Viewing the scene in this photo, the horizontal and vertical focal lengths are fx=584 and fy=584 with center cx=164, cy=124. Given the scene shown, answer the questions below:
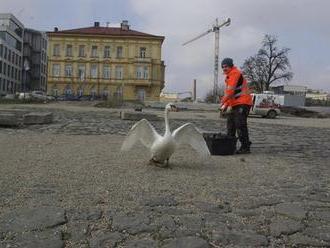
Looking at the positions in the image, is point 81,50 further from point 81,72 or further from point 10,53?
point 10,53

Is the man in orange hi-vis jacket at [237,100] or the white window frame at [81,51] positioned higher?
the white window frame at [81,51]

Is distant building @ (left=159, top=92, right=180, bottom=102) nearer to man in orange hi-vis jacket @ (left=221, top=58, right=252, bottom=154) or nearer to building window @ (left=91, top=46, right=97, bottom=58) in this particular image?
building window @ (left=91, top=46, right=97, bottom=58)

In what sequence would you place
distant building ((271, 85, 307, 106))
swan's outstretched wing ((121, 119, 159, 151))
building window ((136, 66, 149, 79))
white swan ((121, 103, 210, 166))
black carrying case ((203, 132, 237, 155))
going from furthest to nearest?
building window ((136, 66, 149, 79))
distant building ((271, 85, 307, 106))
black carrying case ((203, 132, 237, 155))
swan's outstretched wing ((121, 119, 159, 151))
white swan ((121, 103, 210, 166))

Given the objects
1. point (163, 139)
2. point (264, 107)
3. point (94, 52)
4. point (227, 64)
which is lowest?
point (163, 139)

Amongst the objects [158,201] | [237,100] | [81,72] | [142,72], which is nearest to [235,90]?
[237,100]

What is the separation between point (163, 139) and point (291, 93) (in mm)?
100702

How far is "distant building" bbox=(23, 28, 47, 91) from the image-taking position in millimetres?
139500

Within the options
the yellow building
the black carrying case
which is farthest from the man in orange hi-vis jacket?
the yellow building

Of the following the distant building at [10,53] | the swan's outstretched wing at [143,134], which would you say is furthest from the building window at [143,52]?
the swan's outstretched wing at [143,134]

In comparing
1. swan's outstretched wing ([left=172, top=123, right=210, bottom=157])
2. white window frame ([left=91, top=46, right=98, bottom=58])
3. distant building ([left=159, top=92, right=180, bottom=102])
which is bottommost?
swan's outstretched wing ([left=172, top=123, right=210, bottom=157])

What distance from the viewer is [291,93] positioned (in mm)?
106625

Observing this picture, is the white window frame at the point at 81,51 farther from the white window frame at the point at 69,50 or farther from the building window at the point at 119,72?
the building window at the point at 119,72

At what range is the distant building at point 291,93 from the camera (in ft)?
247

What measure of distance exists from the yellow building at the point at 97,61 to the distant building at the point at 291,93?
21347mm
